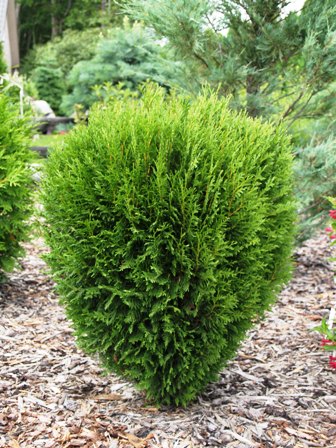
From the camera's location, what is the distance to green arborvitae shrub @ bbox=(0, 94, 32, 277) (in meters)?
4.62

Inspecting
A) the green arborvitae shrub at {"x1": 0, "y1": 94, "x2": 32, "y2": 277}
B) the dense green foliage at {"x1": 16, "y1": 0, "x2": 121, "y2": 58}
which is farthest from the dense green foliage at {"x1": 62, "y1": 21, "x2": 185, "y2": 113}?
the dense green foliage at {"x1": 16, "y1": 0, "x2": 121, "y2": 58}

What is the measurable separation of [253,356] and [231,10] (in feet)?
11.4

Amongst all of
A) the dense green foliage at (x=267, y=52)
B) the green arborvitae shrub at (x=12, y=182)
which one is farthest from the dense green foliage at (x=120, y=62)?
the green arborvitae shrub at (x=12, y=182)

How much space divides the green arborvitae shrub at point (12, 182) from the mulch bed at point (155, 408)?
0.65m

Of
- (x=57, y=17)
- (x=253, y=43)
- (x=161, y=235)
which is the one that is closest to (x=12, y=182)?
(x=161, y=235)

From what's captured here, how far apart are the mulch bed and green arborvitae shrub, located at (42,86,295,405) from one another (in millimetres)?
249

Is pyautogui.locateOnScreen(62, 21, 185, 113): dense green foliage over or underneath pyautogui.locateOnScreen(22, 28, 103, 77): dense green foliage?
over

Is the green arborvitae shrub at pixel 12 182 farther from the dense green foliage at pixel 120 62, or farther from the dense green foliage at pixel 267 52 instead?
the dense green foliage at pixel 120 62

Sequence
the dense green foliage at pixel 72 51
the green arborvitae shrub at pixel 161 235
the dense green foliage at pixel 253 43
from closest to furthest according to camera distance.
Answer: the green arborvitae shrub at pixel 161 235
the dense green foliage at pixel 253 43
the dense green foliage at pixel 72 51

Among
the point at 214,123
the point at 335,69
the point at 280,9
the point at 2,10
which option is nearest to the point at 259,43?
the point at 280,9

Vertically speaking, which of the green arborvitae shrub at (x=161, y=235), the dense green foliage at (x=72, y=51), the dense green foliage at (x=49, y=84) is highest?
the green arborvitae shrub at (x=161, y=235)

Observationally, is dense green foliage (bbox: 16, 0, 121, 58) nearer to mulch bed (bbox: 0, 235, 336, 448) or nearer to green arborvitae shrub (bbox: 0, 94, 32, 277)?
green arborvitae shrub (bbox: 0, 94, 32, 277)

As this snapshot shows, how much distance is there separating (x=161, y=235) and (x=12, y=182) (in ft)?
7.03

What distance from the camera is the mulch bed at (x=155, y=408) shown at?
3045 mm
